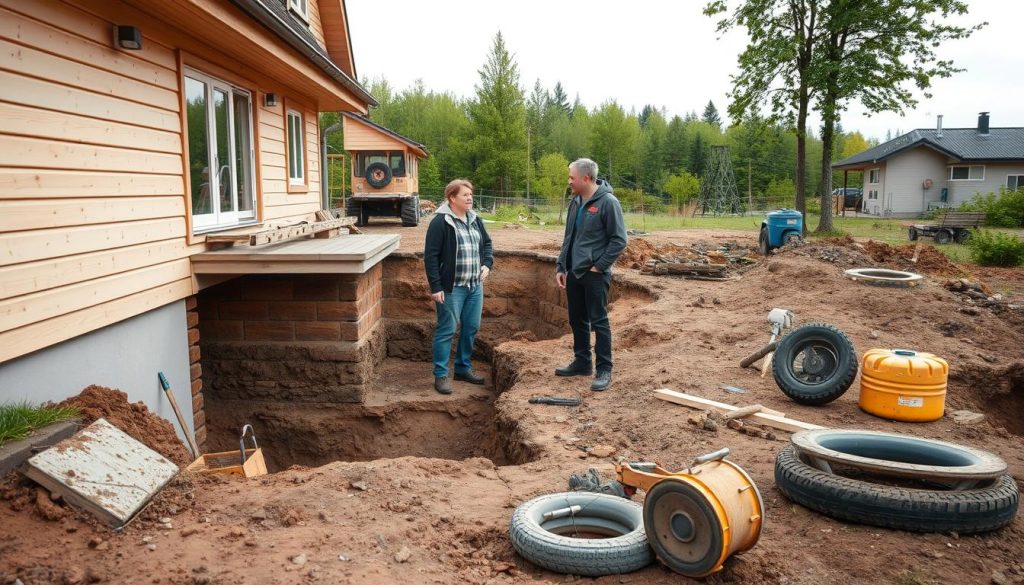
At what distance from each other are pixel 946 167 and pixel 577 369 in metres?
36.3

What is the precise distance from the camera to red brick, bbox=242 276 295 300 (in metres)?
7.32

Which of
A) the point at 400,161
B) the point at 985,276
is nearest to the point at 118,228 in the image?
the point at 985,276

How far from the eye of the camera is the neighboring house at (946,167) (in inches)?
1345

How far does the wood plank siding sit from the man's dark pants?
10.5 feet

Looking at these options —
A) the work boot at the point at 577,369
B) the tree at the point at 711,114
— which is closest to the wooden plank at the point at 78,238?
the work boot at the point at 577,369

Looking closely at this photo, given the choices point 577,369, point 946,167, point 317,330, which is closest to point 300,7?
point 317,330

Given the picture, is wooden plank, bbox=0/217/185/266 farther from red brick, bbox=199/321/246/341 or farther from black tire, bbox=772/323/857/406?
black tire, bbox=772/323/857/406

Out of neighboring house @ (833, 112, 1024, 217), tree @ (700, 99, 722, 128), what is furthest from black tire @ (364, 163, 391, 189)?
tree @ (700, 99, 722, 128)

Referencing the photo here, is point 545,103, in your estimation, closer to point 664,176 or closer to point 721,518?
point 664,176

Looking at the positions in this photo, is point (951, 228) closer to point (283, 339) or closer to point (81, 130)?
point (283, 339)

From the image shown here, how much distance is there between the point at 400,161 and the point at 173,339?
1854 centimetres

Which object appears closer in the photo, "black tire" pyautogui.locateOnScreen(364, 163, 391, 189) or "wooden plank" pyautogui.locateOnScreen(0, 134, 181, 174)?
"wooden plank" pyautogui.locateOnScreen(0, 134, 181, 174)

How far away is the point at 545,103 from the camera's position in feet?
262

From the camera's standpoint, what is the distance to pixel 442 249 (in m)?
6.92
